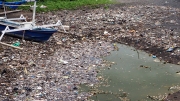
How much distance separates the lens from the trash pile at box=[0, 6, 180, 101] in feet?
16.7

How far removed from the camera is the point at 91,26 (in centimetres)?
898

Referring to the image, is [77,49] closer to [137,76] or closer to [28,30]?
[28,30]

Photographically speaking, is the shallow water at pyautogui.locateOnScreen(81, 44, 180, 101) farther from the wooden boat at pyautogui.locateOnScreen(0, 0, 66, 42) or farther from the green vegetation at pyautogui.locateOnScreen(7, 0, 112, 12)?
the green vegetation at pyautogui.locateOnScreen(7, 0, 112, 12)

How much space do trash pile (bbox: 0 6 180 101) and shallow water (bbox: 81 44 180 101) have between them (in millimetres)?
296

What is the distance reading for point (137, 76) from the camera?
601cm

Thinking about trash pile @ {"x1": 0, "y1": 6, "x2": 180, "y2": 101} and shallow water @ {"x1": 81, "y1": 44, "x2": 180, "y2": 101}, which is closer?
trash pile @ {"x1": 0, "y1": 6, "x2": 180, "y2": 101}

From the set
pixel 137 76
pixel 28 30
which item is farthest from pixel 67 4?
pixel 137 76

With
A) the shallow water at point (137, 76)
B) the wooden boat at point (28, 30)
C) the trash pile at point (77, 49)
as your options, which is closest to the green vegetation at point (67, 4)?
the trash pile at point (77, 49)

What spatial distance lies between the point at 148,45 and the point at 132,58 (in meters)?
0.78

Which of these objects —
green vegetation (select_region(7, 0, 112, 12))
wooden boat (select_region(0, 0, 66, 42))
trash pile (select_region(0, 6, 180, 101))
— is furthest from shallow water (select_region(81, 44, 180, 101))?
green vegetation (select_region(7, 0, 112, 12))

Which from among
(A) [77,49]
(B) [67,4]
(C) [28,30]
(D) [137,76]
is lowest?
(D) [137,76]

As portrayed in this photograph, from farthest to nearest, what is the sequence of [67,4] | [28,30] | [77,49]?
[67,4], [77,49], [28,30]

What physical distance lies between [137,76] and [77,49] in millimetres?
1906

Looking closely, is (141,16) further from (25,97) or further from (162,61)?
(25,97)
